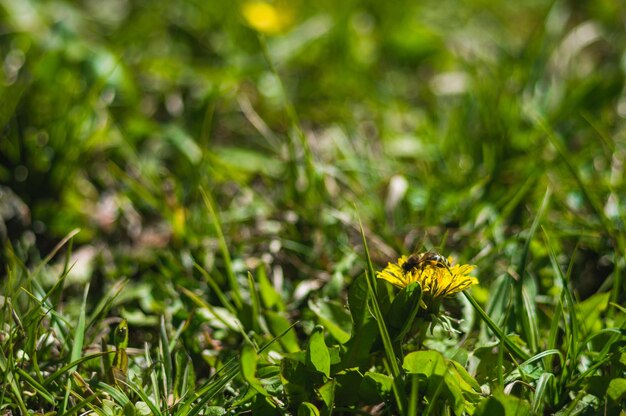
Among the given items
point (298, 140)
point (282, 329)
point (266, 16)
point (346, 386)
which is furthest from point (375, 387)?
point (266, 16)

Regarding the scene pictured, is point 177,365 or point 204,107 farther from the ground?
point 204,107

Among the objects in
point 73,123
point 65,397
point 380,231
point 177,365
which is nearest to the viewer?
point 65,397

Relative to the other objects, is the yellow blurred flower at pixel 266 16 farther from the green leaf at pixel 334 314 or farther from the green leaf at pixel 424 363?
the green leaf at pixel 424 363

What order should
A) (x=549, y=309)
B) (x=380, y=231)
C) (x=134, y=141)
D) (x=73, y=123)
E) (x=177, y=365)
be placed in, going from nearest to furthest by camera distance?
(x=177, y=365)
(x=549, y=309)
(x=380, y=231)
(x=73, y=123)
(x=134, y=141)

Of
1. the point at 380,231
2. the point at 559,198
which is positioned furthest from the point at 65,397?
the point at 559,198

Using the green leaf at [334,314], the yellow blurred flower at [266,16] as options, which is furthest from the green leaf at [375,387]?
the yellow blurred flower at [266,16]

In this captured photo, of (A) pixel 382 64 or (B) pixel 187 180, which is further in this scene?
(A) pixel 382 64

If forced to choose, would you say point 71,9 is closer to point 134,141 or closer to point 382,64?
point 134,141
